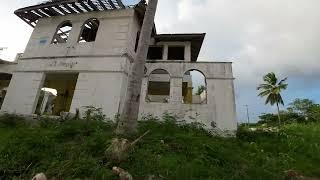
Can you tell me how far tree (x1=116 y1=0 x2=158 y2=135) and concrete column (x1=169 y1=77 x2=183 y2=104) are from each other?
631 cm

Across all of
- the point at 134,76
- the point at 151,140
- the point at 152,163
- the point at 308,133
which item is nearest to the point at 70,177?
the point at 152,163

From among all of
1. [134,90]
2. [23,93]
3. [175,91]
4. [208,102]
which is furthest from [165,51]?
[134,90]

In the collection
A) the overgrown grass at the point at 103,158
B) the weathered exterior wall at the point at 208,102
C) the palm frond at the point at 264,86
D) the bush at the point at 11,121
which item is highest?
the palm frond at the point at 264,86

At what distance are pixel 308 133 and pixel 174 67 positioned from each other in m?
12.1

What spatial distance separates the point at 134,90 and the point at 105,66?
6.92 m

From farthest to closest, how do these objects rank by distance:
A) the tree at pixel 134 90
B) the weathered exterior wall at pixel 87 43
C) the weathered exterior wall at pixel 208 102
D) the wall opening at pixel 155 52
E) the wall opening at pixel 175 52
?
the wall opening at pixel 175 52 < the wall opening at pixel 155 52 < the weathered exterior wall at pixel 87 43 < the weathered exterior wall at pixel 208 102 < the tree at pixel 134 90

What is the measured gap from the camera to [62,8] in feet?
60.3

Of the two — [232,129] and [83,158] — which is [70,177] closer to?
[83,158]

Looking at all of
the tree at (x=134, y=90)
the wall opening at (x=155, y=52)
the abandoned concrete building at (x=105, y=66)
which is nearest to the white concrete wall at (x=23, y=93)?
the abandoned concrete building at (x=105, y=66)

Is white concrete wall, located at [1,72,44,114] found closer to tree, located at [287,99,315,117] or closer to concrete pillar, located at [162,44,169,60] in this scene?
concrete pillar, located at [162,44,169,60]

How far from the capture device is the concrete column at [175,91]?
16.3 meters

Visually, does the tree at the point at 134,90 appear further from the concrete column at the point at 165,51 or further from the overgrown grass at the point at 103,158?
the concrete column at the point at 165,51

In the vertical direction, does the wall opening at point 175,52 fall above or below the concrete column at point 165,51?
above

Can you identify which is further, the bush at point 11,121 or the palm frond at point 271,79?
the palm frond at point 271,79
